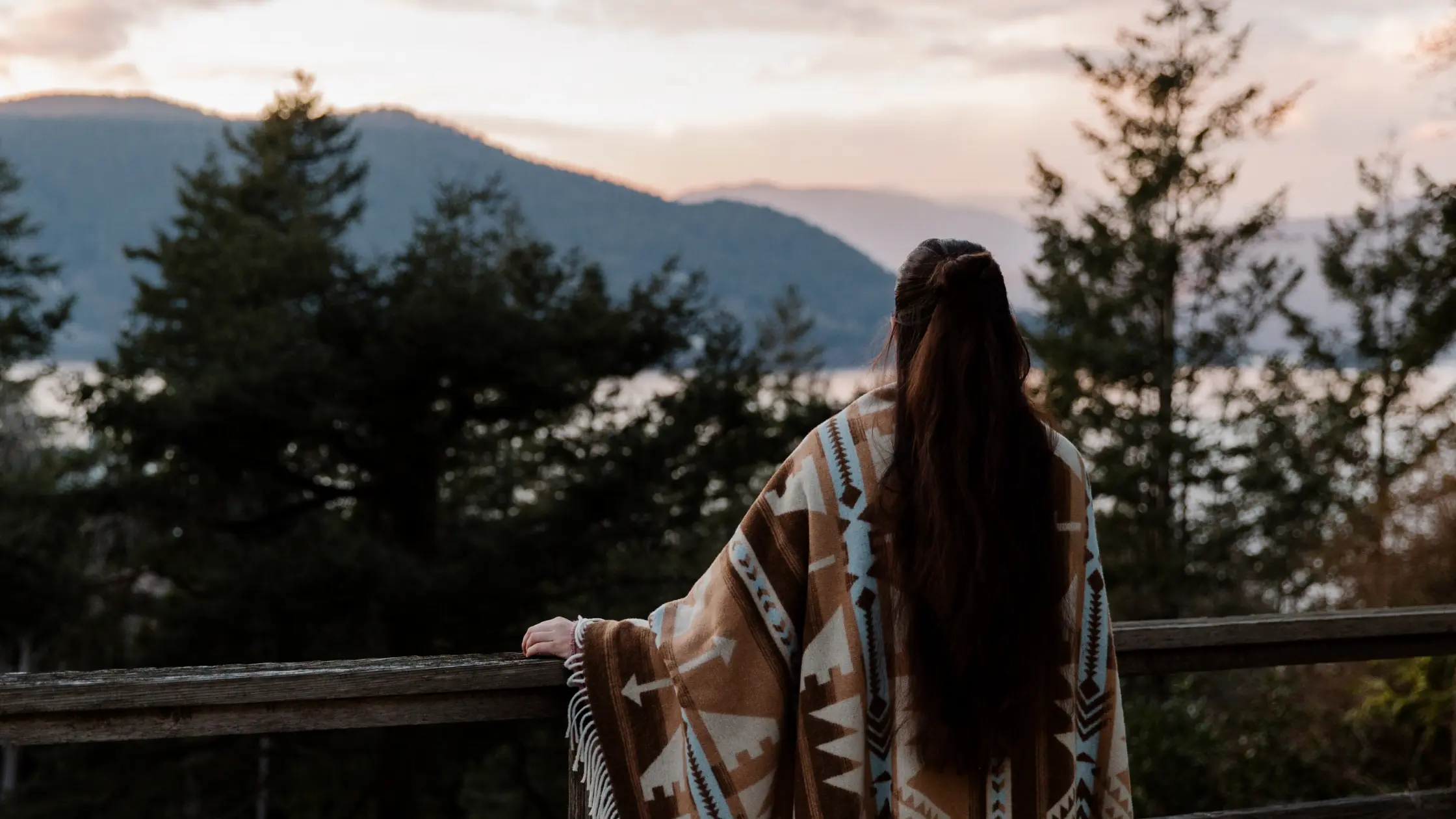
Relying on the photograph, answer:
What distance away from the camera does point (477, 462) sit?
560 inches

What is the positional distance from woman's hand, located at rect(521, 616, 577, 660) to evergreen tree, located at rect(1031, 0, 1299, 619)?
52.8 ft

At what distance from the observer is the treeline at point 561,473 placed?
34.4 ft

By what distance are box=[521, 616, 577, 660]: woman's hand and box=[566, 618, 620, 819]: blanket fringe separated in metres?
0.02

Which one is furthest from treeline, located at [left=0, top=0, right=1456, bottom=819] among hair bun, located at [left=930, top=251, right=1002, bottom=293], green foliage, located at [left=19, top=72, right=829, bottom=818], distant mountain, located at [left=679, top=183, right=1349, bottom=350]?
hair bun, located at [left=930, top=251, right=1002, bottom=293]

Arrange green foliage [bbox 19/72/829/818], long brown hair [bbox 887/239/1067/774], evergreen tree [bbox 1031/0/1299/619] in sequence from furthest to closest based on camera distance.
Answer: evergreen tree [bbox 1031/0/1299/619], green foliage [bbox 19/72/829/818], long brown hair [bbox 887/239/1067/774]

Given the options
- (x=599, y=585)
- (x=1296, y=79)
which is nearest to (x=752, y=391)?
(x=599, y=585)

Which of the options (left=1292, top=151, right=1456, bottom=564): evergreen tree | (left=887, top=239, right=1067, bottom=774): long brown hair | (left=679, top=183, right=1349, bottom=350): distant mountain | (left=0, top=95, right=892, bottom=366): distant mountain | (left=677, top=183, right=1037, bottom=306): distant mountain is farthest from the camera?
(left=0, top=95, right=892, bottom=366): distant mountain

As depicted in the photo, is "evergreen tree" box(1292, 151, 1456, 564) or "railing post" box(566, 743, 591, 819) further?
"evergreen tree" box(1292, 151, 1456, 564)

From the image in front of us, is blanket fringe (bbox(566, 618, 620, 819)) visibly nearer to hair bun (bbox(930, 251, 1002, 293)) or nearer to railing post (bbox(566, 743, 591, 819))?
railing post (bbox(566, 743, 591, 819))

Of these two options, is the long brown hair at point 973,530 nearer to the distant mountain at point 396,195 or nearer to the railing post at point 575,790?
the railing post at point 575,790

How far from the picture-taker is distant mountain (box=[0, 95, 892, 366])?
175 ft

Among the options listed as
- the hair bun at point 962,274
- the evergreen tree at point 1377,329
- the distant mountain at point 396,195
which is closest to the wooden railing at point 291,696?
the hair bun at point 962,274

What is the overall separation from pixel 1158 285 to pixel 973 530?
1691cm

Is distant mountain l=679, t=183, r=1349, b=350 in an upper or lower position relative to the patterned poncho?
upper
